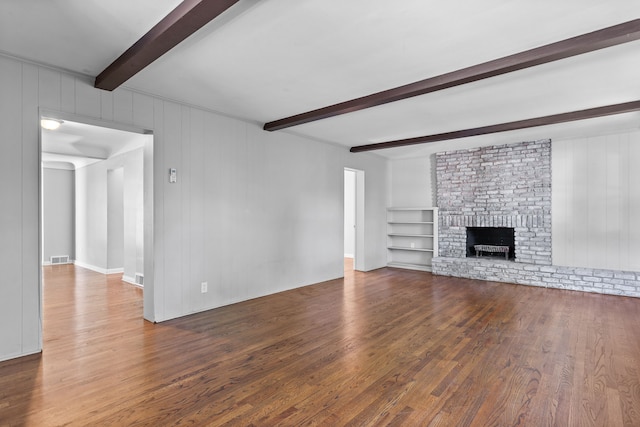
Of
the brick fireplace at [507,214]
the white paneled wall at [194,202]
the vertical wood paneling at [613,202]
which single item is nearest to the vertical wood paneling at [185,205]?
the white paneled wall at [194,202]

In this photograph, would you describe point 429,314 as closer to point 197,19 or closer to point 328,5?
point 328,5

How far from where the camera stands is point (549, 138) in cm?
588

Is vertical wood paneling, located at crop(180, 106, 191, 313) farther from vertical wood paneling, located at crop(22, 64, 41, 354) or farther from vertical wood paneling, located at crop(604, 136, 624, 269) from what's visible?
vertical wood paneling, located at crop(604, 136, 624, 269)

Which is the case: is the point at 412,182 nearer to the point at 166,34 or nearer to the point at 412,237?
the point at 412,237

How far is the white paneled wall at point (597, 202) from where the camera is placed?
17.5 feet

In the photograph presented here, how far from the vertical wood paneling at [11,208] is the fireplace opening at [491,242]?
687cm

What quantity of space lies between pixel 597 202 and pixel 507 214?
1.32 meters

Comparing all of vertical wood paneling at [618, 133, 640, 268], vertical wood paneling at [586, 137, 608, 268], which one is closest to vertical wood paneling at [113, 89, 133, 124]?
vertical wood paneling at [586, 137, 608, 268]

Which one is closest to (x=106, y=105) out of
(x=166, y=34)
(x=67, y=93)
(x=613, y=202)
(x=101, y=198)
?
(x=67, y=93)

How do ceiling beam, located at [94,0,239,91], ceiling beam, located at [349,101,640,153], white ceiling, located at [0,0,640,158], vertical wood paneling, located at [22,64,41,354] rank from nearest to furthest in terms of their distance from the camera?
1. ceiling beam, located at [94,0,239,91]
2. white ceiling, located at [0,0,640,158]
3. vertical wood paneling, located at [22,64,41,354]
4. ceiling beam, located at [349,101,640,153]

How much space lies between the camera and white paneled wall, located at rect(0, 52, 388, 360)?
292 cm

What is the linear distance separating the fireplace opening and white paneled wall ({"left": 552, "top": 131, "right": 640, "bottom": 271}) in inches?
30.1

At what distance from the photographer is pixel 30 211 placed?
2.99 m

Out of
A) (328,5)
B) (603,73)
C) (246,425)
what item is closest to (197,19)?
(328,5)
